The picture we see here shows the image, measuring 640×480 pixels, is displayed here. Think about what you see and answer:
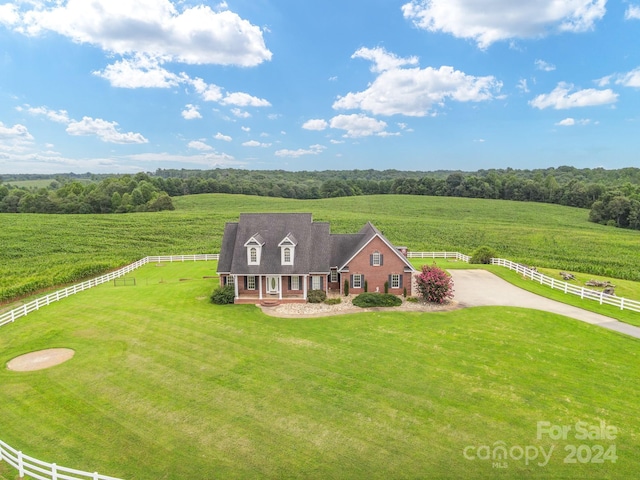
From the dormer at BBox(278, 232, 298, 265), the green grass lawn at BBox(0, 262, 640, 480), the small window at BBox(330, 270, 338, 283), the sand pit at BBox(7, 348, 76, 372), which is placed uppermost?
the dormer at BBox(278, 232, 298, 265)

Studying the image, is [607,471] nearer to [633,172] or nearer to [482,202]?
[482,202]

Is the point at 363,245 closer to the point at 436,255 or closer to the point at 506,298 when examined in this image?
the point at 506,298

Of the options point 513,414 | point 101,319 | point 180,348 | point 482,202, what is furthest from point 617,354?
point 482,202

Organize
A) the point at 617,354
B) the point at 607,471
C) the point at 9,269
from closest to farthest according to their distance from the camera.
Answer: the point at 607,471, the point at 617,354, the point at 9,269

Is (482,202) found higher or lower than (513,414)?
higher

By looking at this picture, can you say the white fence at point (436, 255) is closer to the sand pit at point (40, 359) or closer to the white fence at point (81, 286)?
the white fence at point (81, 286)

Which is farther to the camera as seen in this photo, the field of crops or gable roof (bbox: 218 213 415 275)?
the field of crops

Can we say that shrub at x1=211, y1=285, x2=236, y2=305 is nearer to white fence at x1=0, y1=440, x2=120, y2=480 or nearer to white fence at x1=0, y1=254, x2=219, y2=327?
white fence at x1=0, y1=254, x2=219, y2=327

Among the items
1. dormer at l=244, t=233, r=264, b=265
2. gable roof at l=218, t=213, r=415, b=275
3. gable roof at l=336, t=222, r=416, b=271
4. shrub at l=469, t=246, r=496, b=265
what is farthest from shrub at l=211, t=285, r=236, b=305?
shrub at l=469, t=246, r=496, b=265

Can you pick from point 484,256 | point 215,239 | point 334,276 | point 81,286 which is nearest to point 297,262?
point 334,276
